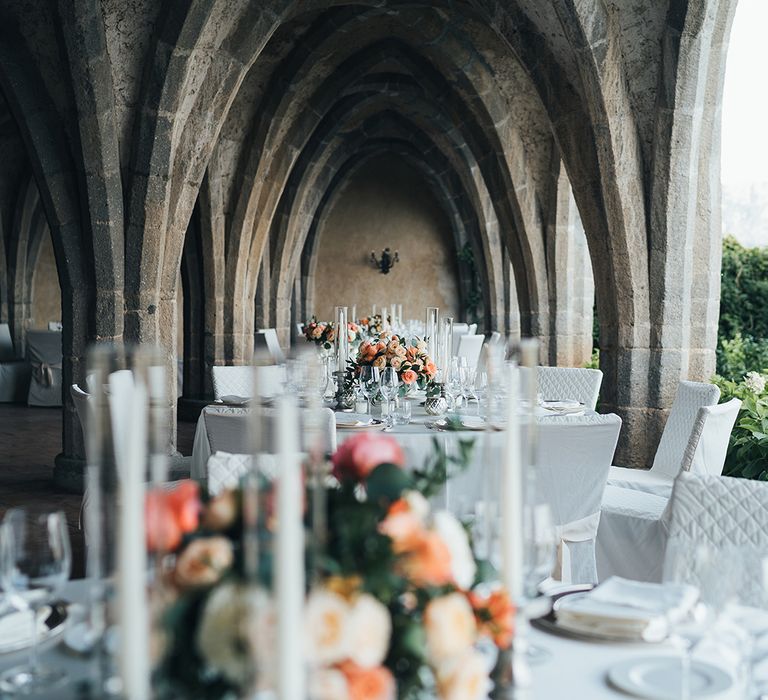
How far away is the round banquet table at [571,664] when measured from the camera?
156cm

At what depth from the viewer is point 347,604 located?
3.87ft

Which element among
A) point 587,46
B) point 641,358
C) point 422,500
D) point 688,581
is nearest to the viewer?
point 422,500

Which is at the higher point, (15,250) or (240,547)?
(15,250)

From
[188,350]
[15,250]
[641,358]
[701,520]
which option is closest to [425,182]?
[15,250]

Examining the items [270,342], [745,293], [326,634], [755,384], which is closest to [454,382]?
[755,384]

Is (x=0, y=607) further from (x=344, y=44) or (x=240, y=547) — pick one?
(x=344, y=44)

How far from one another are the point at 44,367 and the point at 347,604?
37.5 ft

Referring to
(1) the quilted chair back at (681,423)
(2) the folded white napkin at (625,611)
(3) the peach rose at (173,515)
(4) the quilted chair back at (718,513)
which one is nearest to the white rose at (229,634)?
(3) the peach rose at (173,515)

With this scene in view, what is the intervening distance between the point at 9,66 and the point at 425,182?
14.5 m

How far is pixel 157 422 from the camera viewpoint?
3.78 ft

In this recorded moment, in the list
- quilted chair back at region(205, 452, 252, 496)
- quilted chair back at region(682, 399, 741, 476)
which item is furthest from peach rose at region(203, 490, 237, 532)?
quilted chair back at region(682, 399, 741, 476)

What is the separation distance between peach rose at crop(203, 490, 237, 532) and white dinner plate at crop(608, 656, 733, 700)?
2.51ft

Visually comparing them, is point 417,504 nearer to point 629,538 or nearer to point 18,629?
point 18,629

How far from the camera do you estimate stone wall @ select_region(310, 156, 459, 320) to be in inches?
793
